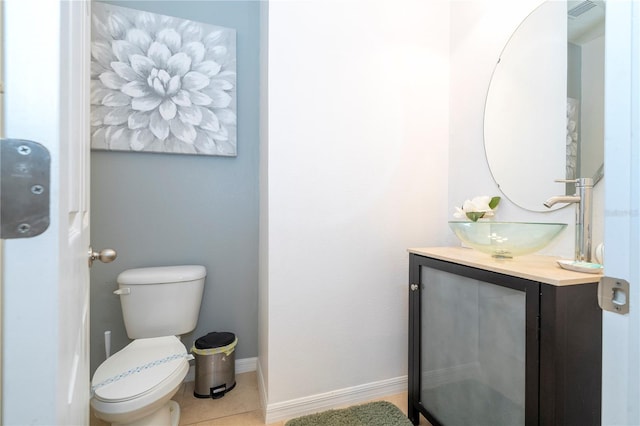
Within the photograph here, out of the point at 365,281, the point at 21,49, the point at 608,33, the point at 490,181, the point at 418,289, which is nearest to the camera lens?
the point at 21,49

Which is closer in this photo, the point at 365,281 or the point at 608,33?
the point at 608,33

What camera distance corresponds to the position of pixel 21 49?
332 millimetres

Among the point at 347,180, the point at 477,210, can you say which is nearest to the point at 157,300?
the point at 347,180

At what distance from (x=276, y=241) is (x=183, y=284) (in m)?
0.63

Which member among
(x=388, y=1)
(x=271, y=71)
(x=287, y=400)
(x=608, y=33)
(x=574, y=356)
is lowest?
(x=287, y=400)

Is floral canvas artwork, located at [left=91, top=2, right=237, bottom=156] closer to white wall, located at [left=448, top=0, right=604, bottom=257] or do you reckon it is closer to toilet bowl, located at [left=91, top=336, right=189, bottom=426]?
toilet bowl, located at [left=91, top=336, right=189, bottom=426]

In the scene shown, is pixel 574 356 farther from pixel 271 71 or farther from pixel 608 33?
pixel 271 71

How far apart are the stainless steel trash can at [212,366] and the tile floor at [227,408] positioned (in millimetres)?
41

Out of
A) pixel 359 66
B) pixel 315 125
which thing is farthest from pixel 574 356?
pixel 359 66

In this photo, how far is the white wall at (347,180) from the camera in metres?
1.48

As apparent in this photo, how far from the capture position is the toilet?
1.13m

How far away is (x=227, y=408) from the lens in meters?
1.60

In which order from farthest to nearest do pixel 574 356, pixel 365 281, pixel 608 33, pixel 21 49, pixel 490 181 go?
pixel 365 281
pixel 490 181
pixel 574 356
pixel 608 33
pixel 21 49

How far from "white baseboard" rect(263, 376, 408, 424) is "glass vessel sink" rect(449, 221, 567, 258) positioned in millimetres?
995
